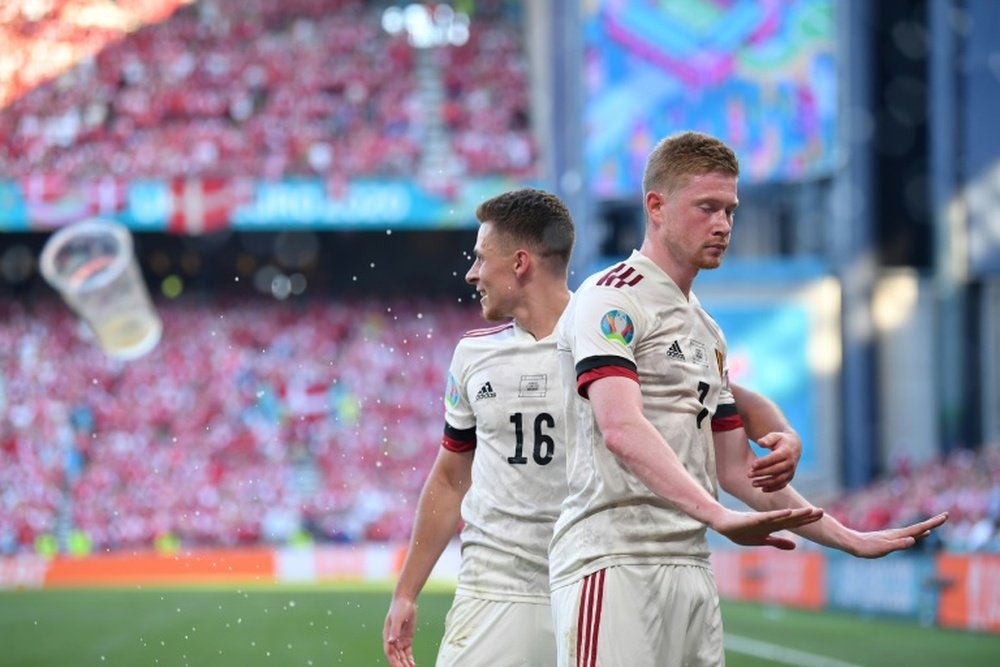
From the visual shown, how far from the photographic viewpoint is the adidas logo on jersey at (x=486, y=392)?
5.28m

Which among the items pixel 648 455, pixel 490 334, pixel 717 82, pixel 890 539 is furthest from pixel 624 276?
pixel 717 82

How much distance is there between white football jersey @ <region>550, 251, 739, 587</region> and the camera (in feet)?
13.4

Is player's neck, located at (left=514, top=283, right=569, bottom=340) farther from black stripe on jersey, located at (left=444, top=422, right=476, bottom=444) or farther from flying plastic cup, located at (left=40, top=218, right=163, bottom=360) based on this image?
flying plastic cup, located at (left=40, top=218, right=163, bottom=360)

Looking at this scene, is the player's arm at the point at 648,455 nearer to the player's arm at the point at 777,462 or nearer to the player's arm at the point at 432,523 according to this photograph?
the player's arm at the point at 777,462

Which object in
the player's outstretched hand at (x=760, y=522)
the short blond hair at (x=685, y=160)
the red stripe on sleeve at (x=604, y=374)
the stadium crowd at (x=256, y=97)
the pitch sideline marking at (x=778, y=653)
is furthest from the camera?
the stadium crowd at (x=256, y=97)

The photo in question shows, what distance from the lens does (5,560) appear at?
28.3m

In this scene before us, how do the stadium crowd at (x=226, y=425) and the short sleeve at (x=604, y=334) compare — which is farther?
the stadium crowd at (x=226, y=425)

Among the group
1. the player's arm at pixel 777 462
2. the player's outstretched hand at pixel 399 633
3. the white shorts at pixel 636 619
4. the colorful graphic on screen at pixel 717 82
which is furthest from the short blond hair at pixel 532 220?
the colorful graphic on screen at pixel 717 82

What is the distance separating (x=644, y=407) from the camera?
13.8 feet

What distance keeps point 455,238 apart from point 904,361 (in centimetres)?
1157

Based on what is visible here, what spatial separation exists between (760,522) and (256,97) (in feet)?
108

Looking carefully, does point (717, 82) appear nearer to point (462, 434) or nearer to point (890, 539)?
point (462, 434)

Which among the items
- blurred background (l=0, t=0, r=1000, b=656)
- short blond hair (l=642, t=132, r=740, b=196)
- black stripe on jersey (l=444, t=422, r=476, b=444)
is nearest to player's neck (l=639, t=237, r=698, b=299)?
short blond hair (l=642, t=132, r=740, b=196)

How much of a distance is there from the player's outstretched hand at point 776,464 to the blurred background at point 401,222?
76.2 ft
